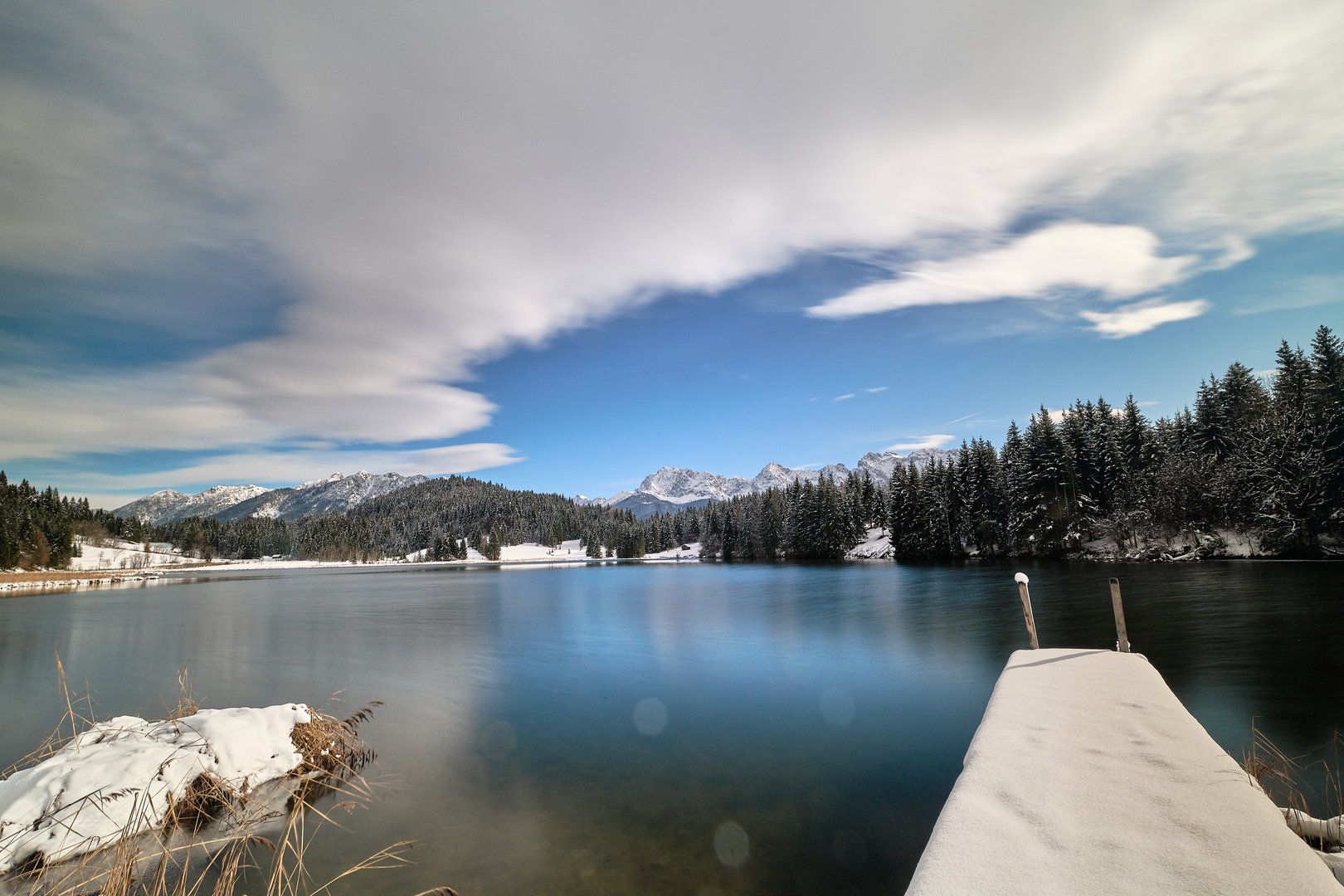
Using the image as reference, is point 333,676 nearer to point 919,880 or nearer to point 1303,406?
point 919,880

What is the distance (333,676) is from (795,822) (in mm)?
14872

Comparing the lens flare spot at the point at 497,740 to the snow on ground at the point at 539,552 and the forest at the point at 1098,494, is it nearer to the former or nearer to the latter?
the forest at the point at 1098,494

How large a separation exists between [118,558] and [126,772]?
443ft

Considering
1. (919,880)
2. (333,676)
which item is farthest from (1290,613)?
(333,676)

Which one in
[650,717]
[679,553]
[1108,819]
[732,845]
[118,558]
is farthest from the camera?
[679,553]

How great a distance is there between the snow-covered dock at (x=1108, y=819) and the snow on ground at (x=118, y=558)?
123 m

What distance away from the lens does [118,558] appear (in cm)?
10194

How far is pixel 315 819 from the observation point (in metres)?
7.79

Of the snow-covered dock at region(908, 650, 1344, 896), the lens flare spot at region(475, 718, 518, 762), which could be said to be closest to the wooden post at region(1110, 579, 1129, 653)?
the snow-covered dock at region(908, 650, 1344, 896)

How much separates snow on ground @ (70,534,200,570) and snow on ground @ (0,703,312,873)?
113m

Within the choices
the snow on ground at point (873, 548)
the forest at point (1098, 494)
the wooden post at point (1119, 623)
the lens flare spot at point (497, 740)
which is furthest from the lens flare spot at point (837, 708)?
the snow on ground at point (873, 548)

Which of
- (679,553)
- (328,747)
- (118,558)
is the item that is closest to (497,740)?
(328,747)

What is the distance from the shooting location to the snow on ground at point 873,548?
76688mm

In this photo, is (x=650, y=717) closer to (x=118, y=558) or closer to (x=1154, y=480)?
(x=1154, y=480)
